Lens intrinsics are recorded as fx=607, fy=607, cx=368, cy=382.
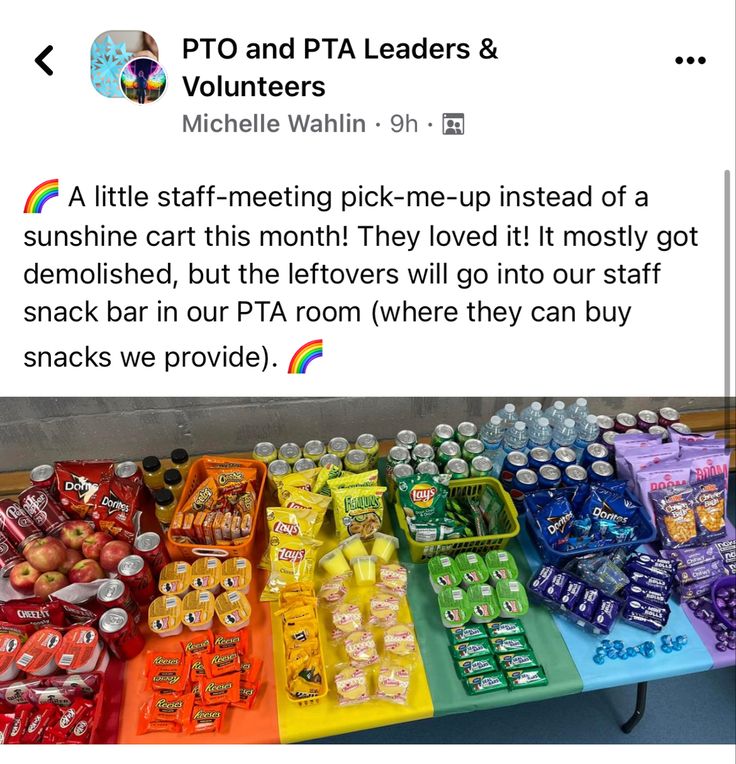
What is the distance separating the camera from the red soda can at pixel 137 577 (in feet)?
5.42

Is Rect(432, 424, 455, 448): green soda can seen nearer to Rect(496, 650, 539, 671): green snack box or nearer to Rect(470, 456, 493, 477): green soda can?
Rect(470, 456, 493, 477): green soda can

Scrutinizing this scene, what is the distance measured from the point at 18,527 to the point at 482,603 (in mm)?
1370

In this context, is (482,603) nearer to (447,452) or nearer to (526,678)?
(526,678)

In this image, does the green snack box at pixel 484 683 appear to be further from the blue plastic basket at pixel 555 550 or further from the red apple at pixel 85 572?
the red apple at pixel 85 572

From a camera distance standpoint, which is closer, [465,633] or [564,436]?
[465,633]

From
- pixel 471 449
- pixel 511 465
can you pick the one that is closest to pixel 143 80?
pixel 471 449

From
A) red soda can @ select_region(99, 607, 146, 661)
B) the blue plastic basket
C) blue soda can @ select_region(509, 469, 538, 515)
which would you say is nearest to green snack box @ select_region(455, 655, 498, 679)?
the blue plastic basket

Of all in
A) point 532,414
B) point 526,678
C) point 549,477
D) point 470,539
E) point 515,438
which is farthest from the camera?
point 532,414

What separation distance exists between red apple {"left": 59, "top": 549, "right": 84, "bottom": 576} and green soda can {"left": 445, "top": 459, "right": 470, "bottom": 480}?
115 centimetres

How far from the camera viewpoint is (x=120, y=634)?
158cm

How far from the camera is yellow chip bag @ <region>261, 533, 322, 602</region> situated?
69.4 inches

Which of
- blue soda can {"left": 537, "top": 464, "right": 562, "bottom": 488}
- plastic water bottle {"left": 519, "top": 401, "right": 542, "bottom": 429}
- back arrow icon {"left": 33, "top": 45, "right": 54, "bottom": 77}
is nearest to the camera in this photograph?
back arrow icon {"left": 33, "top": 45, "right": 54, "bottom": 77}
